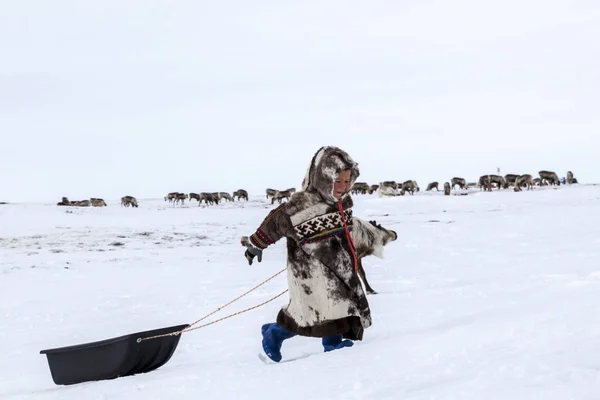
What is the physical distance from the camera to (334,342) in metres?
3.96

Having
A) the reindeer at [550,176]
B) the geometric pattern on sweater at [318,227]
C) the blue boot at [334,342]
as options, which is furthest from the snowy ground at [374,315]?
the reindeer at [550,176]

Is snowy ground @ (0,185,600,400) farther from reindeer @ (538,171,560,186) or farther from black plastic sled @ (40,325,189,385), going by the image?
reindeer @ (538,171,560,186)

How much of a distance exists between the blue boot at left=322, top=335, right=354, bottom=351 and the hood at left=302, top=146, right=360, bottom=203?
3.36 feet

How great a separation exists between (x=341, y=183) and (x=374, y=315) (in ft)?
5.73

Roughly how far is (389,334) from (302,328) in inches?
30.2

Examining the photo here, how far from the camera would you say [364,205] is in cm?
2409

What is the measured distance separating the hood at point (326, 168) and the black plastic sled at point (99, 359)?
1.43 meters

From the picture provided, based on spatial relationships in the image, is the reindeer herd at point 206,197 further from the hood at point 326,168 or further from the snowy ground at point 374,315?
the hood at point 326,168

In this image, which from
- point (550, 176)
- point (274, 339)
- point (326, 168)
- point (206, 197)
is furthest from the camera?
point (206, 197)

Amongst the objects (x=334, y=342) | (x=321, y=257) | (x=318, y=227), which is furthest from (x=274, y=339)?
(x=318, y=227)

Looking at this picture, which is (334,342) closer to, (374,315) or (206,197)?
(374,315)

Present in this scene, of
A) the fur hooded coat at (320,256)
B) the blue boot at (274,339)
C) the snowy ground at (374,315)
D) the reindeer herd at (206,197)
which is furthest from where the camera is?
the reindeer herd at (206,197)

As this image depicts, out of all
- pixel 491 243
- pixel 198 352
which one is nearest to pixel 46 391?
pixel 198 352

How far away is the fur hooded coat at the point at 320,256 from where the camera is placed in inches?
152
